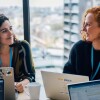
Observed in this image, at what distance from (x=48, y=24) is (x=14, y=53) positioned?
118cm

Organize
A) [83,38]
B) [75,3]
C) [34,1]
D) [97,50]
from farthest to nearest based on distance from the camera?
[75,3], [34,1], [83,38], [97,50]

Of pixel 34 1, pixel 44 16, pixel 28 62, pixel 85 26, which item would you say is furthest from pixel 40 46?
pixel 85 26

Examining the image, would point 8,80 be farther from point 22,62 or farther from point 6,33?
point 6,33

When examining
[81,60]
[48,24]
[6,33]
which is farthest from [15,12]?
[81,60]

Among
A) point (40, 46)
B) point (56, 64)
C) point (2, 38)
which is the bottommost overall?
point (56, 64)

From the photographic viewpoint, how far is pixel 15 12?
3.12m

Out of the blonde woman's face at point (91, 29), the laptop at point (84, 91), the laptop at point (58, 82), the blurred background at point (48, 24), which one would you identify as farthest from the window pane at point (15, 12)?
the laptop at point (84, 91)

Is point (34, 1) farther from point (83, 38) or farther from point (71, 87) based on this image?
point (71, 87)

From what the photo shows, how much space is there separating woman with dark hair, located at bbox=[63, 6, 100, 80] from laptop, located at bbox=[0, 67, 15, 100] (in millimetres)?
706

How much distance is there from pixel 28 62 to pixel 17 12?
3.37 feet

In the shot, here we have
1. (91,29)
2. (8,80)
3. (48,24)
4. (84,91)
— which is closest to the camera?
(84,91)

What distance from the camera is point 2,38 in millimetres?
2330

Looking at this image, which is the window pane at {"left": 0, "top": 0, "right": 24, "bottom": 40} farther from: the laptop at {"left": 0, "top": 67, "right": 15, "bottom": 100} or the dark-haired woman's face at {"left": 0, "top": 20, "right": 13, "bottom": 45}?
the laptop at {"left": 0, "top": 67, "right": 15, "bottom": 100}

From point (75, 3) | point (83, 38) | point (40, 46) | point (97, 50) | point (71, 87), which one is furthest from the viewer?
point (75, 3)
